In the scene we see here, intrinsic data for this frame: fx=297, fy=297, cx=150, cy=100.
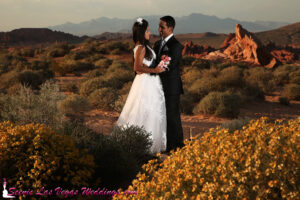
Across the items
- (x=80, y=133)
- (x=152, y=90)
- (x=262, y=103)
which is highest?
(x=152, y=90)

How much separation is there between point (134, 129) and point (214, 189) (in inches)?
124

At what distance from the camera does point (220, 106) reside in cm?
1045

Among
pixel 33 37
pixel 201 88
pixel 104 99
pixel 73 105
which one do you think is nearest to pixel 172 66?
pixel 73 105

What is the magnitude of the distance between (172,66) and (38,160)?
3.02 meters

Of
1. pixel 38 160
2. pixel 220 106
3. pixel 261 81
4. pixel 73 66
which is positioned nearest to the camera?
pixel 38 160

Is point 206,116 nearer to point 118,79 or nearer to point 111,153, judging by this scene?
point 118,79

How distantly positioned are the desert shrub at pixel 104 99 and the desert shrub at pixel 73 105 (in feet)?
2.22

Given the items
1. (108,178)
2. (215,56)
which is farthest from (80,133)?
(215,56)

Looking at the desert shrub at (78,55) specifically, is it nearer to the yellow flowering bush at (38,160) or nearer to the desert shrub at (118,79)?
the desert shrub at (118,79)

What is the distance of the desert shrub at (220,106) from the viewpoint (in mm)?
10414

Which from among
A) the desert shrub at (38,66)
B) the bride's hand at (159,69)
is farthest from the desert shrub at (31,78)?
the bride's hand at (159,69)

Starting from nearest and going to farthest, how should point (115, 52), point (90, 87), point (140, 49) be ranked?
point (140, 49)
point (90, 87)
point (115, 52)

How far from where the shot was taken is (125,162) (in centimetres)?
434

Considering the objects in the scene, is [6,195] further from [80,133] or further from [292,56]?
[292,56]
